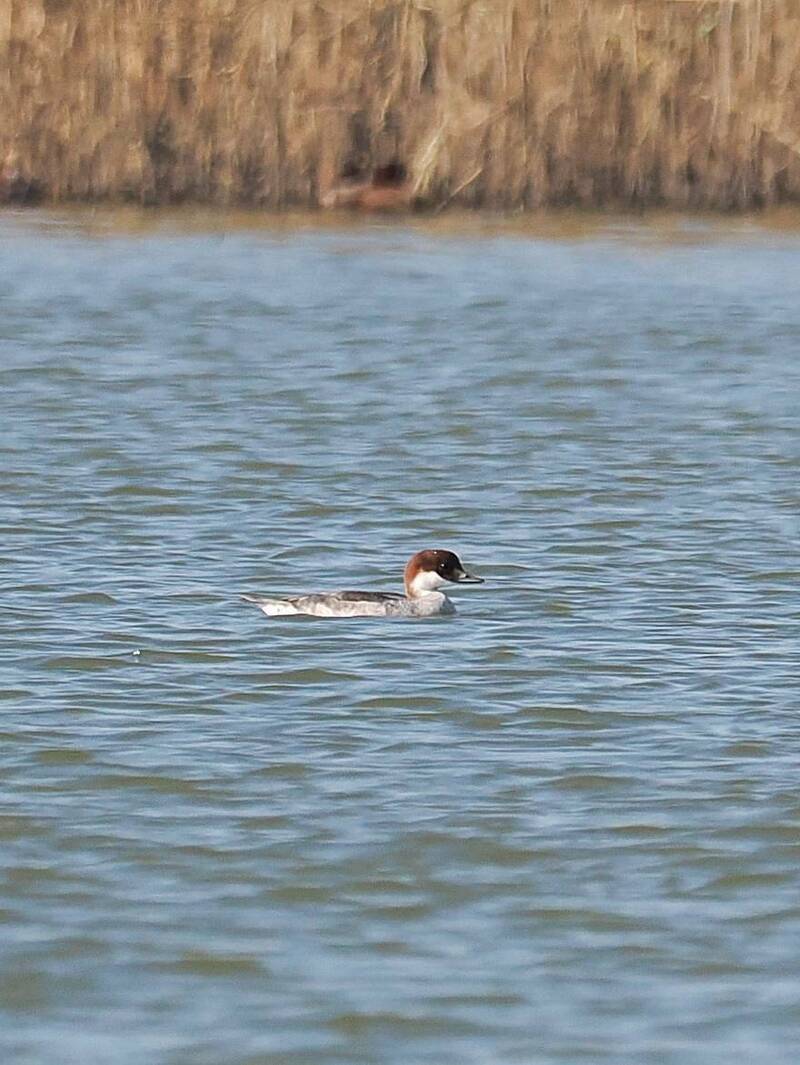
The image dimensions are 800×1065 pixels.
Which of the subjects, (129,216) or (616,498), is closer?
(616,498)

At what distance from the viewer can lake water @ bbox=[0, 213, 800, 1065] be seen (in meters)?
5.18

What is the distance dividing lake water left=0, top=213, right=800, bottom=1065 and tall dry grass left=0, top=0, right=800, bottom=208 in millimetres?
4284

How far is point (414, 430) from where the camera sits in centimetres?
1373

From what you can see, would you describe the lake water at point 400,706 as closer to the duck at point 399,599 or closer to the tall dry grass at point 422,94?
the duck at point 399,599

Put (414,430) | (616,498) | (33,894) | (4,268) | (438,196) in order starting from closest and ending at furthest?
(33,894), (616,498), (414,430), (4,268), (438,196)

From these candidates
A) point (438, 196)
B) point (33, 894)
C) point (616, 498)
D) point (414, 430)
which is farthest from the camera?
point (438, 196)

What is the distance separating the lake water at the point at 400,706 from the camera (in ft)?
17.0

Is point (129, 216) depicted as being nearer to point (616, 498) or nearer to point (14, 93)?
point (14, 93)

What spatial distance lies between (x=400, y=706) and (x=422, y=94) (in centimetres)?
1456

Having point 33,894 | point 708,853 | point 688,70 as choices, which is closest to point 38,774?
point 33,894

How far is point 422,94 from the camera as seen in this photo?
854 inches

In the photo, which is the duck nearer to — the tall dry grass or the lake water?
the lake water

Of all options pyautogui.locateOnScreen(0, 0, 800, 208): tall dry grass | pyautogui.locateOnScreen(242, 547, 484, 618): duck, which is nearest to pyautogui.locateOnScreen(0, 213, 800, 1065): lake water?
pyautogui.locateOnScreen(242, 547, 484, 618): duck

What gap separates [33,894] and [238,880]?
1.52 feet
